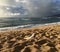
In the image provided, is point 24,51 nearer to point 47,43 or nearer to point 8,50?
point 8,50

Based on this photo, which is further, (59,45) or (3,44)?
(3,44)

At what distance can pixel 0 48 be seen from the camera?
584cm

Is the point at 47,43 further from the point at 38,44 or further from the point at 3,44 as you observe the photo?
the point at 3,44

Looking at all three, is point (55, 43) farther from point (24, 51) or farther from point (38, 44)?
point (24, 51)

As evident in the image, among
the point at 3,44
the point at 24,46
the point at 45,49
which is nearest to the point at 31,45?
the point at 24,46

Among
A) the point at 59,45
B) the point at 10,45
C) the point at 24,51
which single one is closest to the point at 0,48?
the point at 10,45

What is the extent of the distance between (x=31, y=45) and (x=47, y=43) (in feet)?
1.59

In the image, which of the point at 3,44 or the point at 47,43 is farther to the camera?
the point at 3,44

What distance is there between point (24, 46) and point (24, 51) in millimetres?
488

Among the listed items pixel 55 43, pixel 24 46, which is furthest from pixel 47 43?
pixel 24 46

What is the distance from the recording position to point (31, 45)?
5863mm

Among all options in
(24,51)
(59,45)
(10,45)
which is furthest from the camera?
(10,45)

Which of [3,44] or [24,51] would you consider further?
[3,44]

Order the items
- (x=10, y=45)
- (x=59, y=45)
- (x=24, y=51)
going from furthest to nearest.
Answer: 1. (x=10, y=45)
2. (x=59, y=45)
3. (x=24, y=51)
